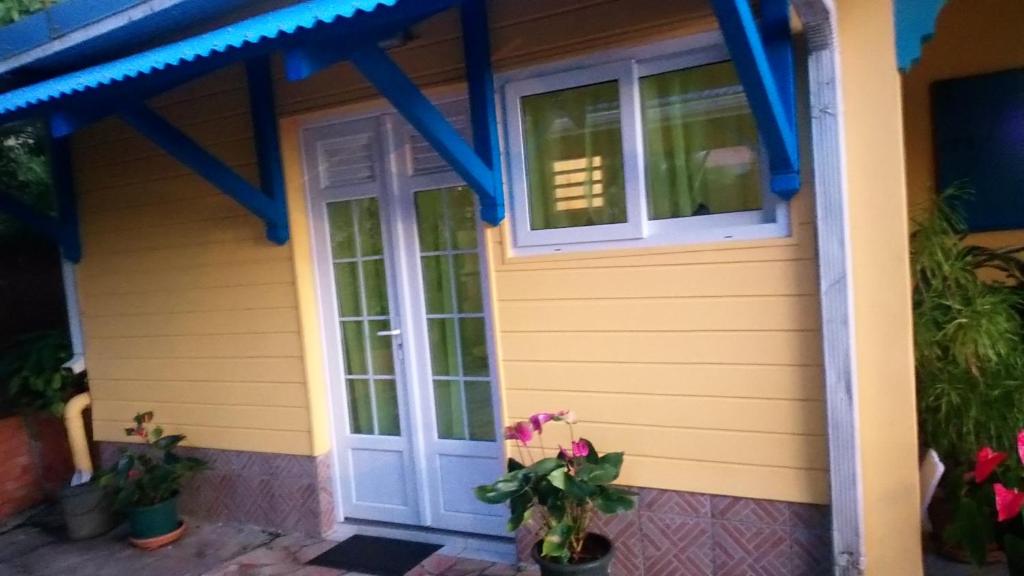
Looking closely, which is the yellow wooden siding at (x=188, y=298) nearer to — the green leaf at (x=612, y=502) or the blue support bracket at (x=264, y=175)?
the blue support bracket at (x=264, y=175)

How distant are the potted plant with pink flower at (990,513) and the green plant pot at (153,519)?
154 inches

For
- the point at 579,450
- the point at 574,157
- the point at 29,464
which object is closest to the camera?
the point at 579,450

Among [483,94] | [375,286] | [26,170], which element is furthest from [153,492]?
[26,170]

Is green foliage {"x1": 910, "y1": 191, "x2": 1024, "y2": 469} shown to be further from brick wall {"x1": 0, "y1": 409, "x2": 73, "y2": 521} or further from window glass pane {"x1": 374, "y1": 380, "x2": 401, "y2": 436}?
brick wall {"x1": 0, "y1": 409, "x2": 73, "y2": 521}

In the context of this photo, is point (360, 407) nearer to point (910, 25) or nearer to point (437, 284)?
point (437, 284)

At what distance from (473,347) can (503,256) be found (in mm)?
591

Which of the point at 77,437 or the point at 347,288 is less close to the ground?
the point at 347,288

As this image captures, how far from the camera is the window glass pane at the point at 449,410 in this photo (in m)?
4.09

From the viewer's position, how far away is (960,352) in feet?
10.5

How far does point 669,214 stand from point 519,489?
1.28m

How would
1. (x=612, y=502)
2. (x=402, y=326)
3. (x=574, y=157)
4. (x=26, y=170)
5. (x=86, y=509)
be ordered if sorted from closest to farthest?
(x=612, y=502) → (x=574, y=157) → (x=402, y=326) → (x=86, y=509) → (x=26, y=170)

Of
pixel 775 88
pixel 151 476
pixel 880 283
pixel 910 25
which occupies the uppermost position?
pixel 910 25

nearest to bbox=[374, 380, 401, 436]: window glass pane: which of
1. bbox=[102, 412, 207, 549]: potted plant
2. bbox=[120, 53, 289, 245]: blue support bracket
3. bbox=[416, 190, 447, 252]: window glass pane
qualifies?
bbox=[416, 190, 447, 252]: window glass pane

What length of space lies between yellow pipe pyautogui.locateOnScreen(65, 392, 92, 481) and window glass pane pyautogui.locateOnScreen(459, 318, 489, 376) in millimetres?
2905
